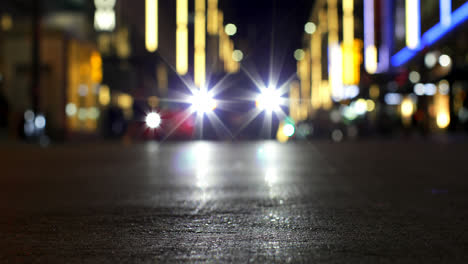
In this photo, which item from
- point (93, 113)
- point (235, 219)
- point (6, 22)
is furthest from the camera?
point (93, 113)

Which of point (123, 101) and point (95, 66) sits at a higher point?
point (123, 101)

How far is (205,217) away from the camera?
5.02m

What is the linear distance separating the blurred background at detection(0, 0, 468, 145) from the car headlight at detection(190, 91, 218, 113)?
69mm

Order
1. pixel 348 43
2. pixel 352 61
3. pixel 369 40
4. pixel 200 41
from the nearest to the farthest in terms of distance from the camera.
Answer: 1. pixel 369 40
2. pixel 352 61
3. pixel 348 43
4. pixel 200 41

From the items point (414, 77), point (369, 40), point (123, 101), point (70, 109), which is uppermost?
point (369, 40)

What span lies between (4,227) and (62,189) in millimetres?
2971

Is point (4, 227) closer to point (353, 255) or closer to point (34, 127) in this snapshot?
point (353, 255)

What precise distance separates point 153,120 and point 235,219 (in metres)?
27.8

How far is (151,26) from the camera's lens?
5503cm

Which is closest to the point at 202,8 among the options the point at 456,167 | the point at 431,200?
the point at 456,167

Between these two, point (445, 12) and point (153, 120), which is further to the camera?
point (445, 12)

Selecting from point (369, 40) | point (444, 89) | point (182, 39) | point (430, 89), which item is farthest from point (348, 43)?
point (444, 89)

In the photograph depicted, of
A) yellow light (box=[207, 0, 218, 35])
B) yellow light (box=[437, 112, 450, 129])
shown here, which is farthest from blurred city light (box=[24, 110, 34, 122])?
yellow light (box=[207, 0, 218, 35])

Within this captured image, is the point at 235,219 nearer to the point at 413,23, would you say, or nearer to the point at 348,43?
the point at 413,23
